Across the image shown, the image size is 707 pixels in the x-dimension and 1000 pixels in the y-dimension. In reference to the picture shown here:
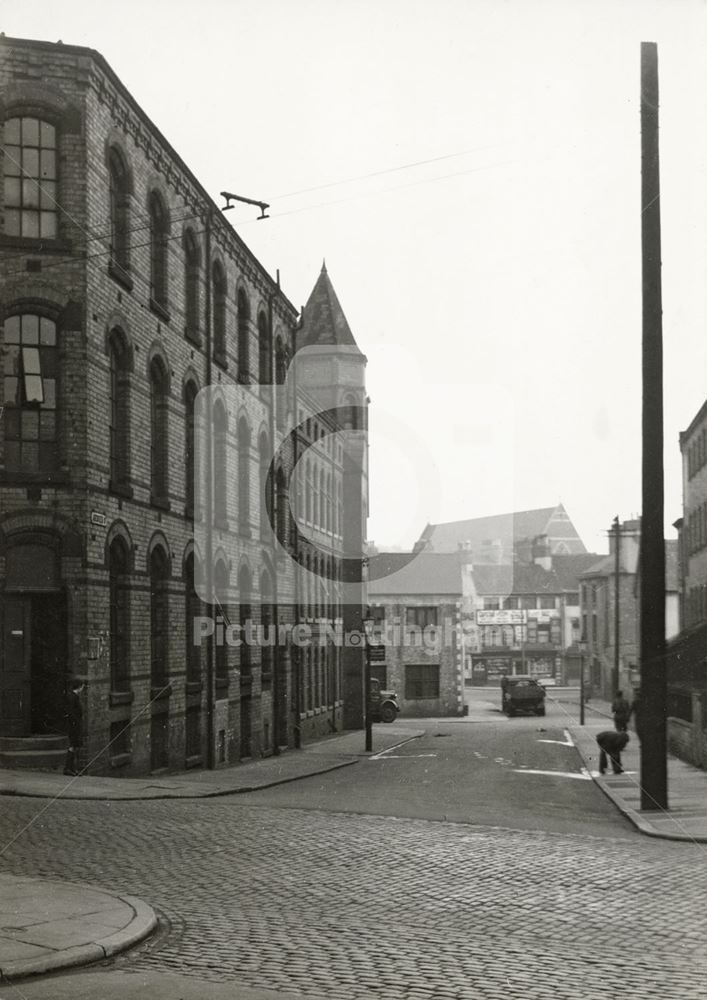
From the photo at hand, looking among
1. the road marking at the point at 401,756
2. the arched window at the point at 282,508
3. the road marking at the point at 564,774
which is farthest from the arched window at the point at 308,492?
the road marking at the point at 564,774

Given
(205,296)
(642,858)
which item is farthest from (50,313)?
(642,858)

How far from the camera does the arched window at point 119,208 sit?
22188mm

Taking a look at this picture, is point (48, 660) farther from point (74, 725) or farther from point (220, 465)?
point (220, 465)

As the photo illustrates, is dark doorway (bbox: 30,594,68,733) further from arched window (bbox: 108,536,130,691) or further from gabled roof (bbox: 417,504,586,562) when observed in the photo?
gabled roof (bbox: 417,504,586,562)

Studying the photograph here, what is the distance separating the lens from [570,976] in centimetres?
751

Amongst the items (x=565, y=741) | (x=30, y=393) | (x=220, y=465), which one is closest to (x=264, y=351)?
(x=220, y=465)

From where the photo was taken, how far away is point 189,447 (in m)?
26.3

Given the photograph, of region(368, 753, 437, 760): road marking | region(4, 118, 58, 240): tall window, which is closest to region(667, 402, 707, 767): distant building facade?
region(368, 753, 437, 760): road marking

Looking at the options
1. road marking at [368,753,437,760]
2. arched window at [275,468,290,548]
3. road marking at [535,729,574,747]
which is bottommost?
road marking at [535,729,574,747]

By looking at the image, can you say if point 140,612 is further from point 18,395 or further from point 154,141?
point 154,141

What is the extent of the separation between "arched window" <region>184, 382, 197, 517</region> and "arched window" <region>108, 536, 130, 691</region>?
402cm

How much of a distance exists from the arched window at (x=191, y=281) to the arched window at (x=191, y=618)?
5.17m

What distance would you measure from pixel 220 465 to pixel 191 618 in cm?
425

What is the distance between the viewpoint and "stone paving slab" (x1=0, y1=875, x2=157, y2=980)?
24.9 feet
